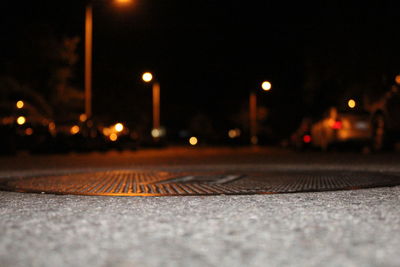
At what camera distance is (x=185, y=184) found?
12.7 m

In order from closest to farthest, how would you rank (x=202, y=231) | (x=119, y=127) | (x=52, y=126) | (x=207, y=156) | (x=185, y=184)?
(x=202, y=231), (x=185, y=184), (x=207, y=156), (x=52, y=126), (x=119, y=127)

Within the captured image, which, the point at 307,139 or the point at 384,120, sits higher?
the point at 384,120

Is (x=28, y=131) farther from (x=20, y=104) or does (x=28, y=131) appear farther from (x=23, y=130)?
(x=20, y=104)

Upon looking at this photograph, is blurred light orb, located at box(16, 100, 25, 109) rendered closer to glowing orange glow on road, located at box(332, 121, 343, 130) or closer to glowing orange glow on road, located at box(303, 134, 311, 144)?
glowing orange glow on road, located at box(303, 134, 311, 144)

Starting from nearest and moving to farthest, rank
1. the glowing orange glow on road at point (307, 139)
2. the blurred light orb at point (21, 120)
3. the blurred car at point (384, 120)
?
the blurred car at point (384, 120) → the glowing orange glow on road at point (307, 139) → the blurred light orb at point (21, 120)

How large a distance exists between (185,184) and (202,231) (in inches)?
250

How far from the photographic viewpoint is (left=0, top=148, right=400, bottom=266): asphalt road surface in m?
5.04

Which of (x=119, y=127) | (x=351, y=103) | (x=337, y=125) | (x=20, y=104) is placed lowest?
(x=337, y=125)

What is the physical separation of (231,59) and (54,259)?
5845 cm

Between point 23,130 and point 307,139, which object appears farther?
point 23,130

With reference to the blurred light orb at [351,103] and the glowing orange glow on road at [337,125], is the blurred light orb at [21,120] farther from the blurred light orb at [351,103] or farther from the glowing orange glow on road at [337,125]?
the blurred light orb at [351,103]

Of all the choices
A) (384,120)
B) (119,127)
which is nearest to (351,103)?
(384,120)

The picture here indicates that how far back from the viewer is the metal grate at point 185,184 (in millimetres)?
11023

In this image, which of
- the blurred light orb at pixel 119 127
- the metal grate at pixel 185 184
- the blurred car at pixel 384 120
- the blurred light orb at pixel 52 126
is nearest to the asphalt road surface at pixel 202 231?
the metal grate at pixel 185 184
